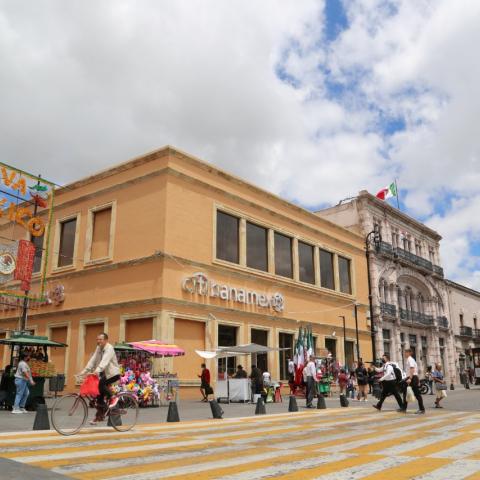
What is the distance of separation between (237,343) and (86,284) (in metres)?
7.89

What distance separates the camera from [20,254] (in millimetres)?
22734

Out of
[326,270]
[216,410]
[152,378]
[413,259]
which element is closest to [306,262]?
[326,270]

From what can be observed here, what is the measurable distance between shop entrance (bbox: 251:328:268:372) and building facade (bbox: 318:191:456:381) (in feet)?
49.7

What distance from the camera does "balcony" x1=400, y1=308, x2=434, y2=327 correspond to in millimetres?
44344

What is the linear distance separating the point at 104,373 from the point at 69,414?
1007 millimetres

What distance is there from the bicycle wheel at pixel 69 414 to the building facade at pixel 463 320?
50.1 meters

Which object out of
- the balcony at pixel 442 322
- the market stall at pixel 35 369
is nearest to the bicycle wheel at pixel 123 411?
the market stall at pixel 35 369

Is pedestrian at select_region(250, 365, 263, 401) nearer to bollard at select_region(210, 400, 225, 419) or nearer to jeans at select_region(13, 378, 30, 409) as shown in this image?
bollard at select_region(210, 400, 225, 419)

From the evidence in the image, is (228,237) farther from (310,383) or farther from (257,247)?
(310,383)

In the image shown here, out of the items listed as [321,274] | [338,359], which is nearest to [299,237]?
[321,274]

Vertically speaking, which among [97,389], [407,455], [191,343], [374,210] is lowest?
[407,455]

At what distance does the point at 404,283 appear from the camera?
4647 cm

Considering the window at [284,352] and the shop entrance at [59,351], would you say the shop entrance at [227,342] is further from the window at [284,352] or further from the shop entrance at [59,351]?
the shop entrance at [59,351]

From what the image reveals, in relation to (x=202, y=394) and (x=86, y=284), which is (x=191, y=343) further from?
(x=86, y=284)
